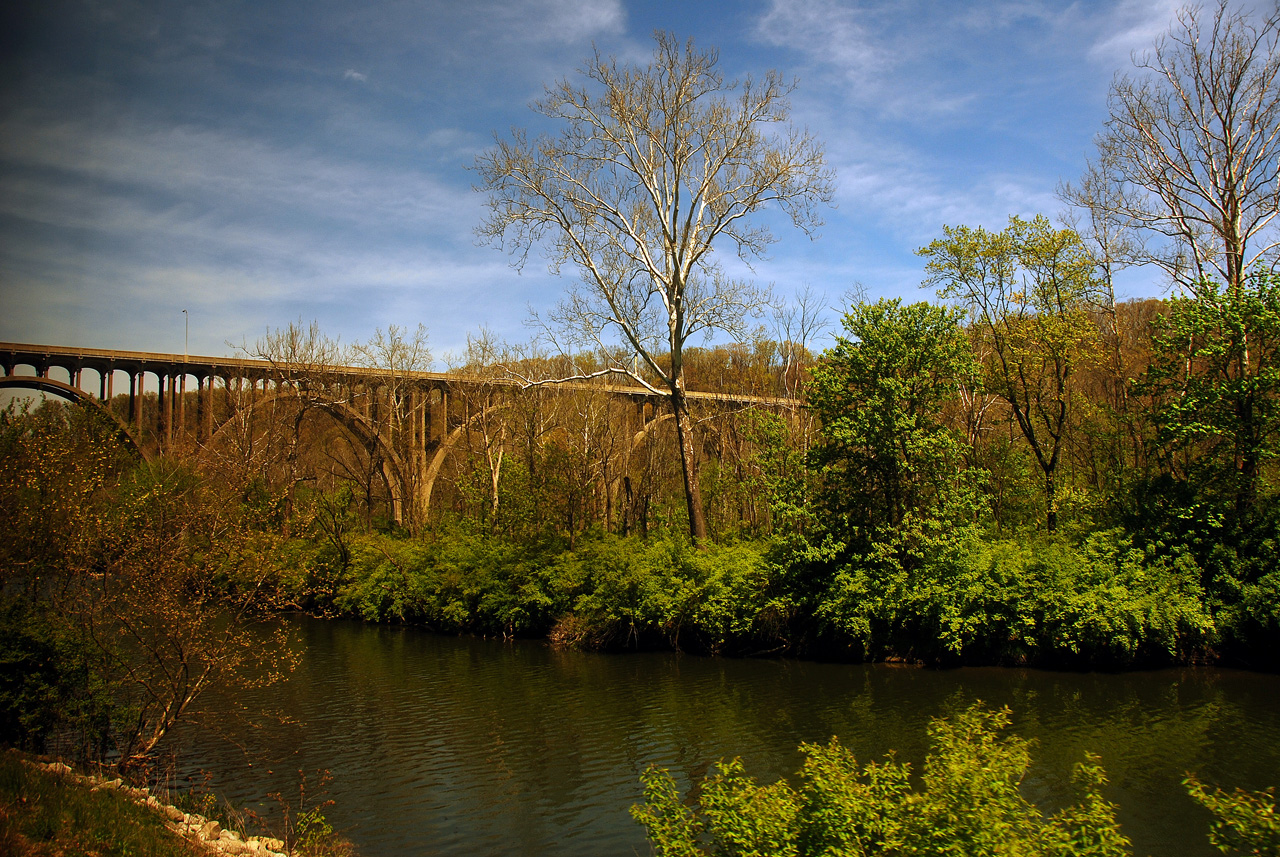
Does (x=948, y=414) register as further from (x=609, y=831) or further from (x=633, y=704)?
(x=609, y=831)

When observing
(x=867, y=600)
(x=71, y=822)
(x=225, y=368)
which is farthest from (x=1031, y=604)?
(x=225, y=368)

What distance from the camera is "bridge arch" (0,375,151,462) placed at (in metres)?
28.4

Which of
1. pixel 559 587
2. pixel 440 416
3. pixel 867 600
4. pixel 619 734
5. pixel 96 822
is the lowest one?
pixel 619 734

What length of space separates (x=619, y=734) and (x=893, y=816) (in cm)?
905

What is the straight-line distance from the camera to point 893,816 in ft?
19.7

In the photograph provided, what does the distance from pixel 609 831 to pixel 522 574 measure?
1580cm

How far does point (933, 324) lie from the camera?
19.8m

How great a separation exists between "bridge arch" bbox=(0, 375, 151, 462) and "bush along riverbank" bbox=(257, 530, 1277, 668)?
14.8m

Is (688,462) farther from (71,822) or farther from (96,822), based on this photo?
(71,822)

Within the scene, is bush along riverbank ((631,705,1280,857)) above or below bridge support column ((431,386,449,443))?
below

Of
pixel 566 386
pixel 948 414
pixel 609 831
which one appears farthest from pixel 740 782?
pixel 566 386

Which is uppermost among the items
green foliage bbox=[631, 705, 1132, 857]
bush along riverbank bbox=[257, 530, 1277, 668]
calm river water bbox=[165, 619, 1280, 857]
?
green foliage bbox=[631, 705, 1132, 857]

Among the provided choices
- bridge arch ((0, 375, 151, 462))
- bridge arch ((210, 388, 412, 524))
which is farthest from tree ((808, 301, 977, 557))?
bridge arch ((0, 375, 151, 462))

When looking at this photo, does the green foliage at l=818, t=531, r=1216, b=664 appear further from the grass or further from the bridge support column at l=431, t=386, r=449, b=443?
the bridge support column at l=431, t=386, r=449, b=443
